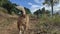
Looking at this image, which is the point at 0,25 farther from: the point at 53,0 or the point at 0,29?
the point at 53,0

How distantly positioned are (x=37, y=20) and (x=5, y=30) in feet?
5.89

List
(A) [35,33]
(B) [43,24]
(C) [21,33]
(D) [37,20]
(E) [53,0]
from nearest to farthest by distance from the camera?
(C) [21,33], (A) [35,33], (B) [43,24], (D) [37,20], (E) [53,0]

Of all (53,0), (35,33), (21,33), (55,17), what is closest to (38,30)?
(35,33)

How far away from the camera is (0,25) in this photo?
1018 cm

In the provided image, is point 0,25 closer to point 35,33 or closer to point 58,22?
point 35,33

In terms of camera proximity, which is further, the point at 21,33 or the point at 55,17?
the point at 55,17

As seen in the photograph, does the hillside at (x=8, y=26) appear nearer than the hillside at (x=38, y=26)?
No

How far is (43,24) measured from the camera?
32.1 feet

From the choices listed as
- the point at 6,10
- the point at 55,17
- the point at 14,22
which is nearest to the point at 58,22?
the point at 55,17

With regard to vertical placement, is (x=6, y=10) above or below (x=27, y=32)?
above

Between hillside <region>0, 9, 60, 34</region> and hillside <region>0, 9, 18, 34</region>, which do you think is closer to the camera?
hillside <region>0, 9, 60, 34</region>

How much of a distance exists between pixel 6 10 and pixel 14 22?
147 inches

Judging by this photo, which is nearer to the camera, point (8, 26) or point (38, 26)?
point (38, 26)

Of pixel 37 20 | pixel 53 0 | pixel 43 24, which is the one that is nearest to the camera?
pixel 43 24
